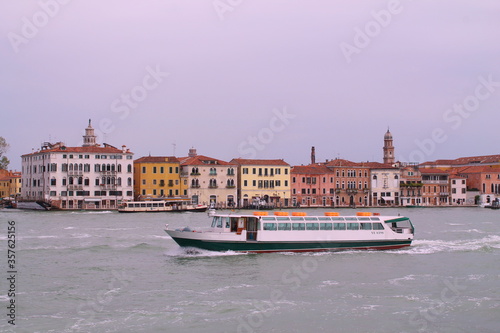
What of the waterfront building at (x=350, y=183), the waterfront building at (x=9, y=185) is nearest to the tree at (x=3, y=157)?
the waterfront building at (x=9, y=185)

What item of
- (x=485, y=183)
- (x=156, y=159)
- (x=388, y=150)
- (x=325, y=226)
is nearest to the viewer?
(x=325, y=226)

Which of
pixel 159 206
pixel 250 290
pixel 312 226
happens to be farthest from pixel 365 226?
pixel 159 206

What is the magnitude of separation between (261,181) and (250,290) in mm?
53305

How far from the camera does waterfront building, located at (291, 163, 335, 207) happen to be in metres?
74.4

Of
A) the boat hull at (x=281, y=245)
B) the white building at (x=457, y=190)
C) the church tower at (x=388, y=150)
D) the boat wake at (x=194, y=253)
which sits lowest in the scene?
the boat wake at (x=194, y=253)

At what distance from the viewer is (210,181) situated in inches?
2734

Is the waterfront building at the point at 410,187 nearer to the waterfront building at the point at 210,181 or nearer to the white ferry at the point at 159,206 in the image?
the waterfront building at the point at 210,181

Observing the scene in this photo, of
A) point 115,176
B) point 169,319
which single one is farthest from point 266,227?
point 115,176

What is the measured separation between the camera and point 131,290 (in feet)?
58.6

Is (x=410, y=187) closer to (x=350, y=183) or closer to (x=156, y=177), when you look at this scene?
(x=350, y=183)

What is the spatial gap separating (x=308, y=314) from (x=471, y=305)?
406 cm

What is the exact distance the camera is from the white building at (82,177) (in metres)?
63.3

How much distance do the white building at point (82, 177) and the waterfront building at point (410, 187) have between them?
31.9 meters

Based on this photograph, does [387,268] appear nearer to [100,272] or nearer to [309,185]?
[100,272]
